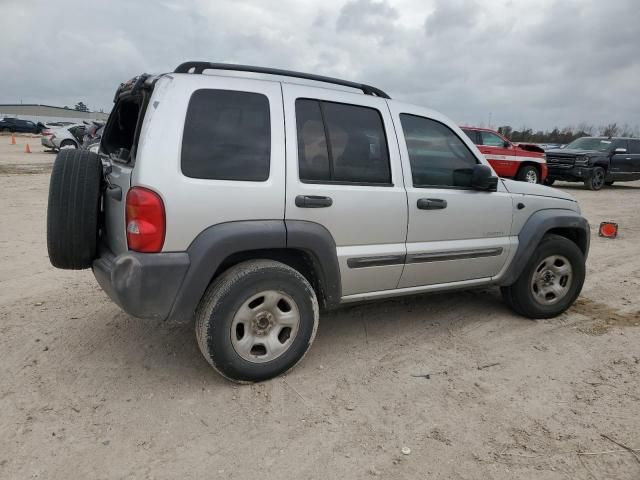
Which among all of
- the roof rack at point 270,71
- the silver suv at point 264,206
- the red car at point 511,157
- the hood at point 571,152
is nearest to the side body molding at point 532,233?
the silver suv at point 264,206

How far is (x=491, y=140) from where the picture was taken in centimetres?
1442

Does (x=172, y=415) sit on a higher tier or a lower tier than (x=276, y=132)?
lower

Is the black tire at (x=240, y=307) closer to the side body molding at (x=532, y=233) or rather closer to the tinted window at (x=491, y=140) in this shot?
the side body molding at (x=532, y=233)

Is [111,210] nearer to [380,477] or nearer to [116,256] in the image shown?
[116,256]

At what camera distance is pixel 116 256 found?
2980 millimetres

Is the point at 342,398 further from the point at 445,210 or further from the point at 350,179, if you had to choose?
the point at 445,210

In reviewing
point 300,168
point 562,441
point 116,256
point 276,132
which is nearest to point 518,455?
point 562,441

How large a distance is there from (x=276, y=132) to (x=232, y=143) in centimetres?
29

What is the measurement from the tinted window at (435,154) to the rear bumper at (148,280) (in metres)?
1.77

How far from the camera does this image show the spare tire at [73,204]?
9.82ft

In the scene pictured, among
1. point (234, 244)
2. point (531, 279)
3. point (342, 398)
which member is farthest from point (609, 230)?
point (234, 244)

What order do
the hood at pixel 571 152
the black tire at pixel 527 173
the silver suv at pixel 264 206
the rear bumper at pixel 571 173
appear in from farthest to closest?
the hood at pixel 571 152, the rear bumper at pixel 571 173, the black tire at pixel 527 173, the silver suv at pixel 264 206

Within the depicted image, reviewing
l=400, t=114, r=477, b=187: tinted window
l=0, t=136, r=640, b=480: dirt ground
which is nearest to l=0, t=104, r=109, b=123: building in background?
l=0, t=136, r=640, b=480: dirt ground

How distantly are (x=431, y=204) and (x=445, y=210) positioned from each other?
0.16m
